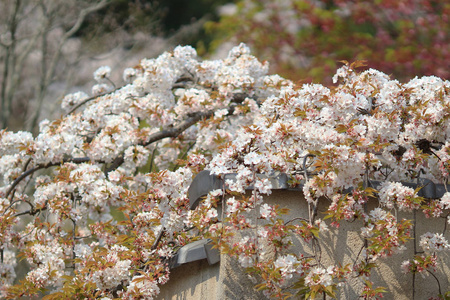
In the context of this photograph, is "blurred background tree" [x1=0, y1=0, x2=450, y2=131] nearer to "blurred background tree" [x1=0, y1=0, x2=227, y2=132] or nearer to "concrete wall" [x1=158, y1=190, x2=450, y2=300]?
"blurred background tree" [x1=0, y1=0, x2=227, y2=132]

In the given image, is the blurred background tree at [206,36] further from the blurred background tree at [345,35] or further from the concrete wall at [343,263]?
the concrete wall at [343,263]

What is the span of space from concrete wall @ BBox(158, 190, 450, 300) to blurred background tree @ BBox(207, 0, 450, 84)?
4.04m

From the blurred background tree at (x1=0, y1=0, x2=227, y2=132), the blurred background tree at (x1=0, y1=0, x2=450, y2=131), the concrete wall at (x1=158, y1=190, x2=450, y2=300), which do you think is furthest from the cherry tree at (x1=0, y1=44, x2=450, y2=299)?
the blurred background tree at (x1=0, y1=0, x2=227, y2=132)

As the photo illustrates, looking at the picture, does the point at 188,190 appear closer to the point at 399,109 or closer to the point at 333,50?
the point at 399,109

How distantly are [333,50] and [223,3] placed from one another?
4249 millimetres

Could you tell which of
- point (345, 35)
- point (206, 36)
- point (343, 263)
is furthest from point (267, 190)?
point (206, 36)

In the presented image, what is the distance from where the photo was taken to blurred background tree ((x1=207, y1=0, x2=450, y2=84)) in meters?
6.90

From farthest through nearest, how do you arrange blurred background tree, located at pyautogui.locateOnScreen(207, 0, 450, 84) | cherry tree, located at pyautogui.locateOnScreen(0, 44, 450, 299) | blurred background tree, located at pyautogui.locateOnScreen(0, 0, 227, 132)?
blurred background tree, located at pyautogui.locateOnScreen(0, 0, 227, 132), blurred background tree, located at pyautogui.locateOnScreen(207, 0, 450, 84), cherry tree, located at pyautogui.locateOnScreen(0, 44, 450, 299)

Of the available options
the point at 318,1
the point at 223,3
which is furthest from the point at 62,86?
the point at 318,1

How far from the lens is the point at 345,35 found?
7.81m

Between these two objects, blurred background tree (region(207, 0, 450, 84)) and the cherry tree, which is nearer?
the cherry tree

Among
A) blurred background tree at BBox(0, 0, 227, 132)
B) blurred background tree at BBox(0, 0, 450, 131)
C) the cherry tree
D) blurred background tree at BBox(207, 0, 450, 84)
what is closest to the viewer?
the cherry tree

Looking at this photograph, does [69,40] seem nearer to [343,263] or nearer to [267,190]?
[267,190]

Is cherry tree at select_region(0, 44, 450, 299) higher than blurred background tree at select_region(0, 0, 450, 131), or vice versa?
blurred background tree at select_region(0, 0, 450, 131)
